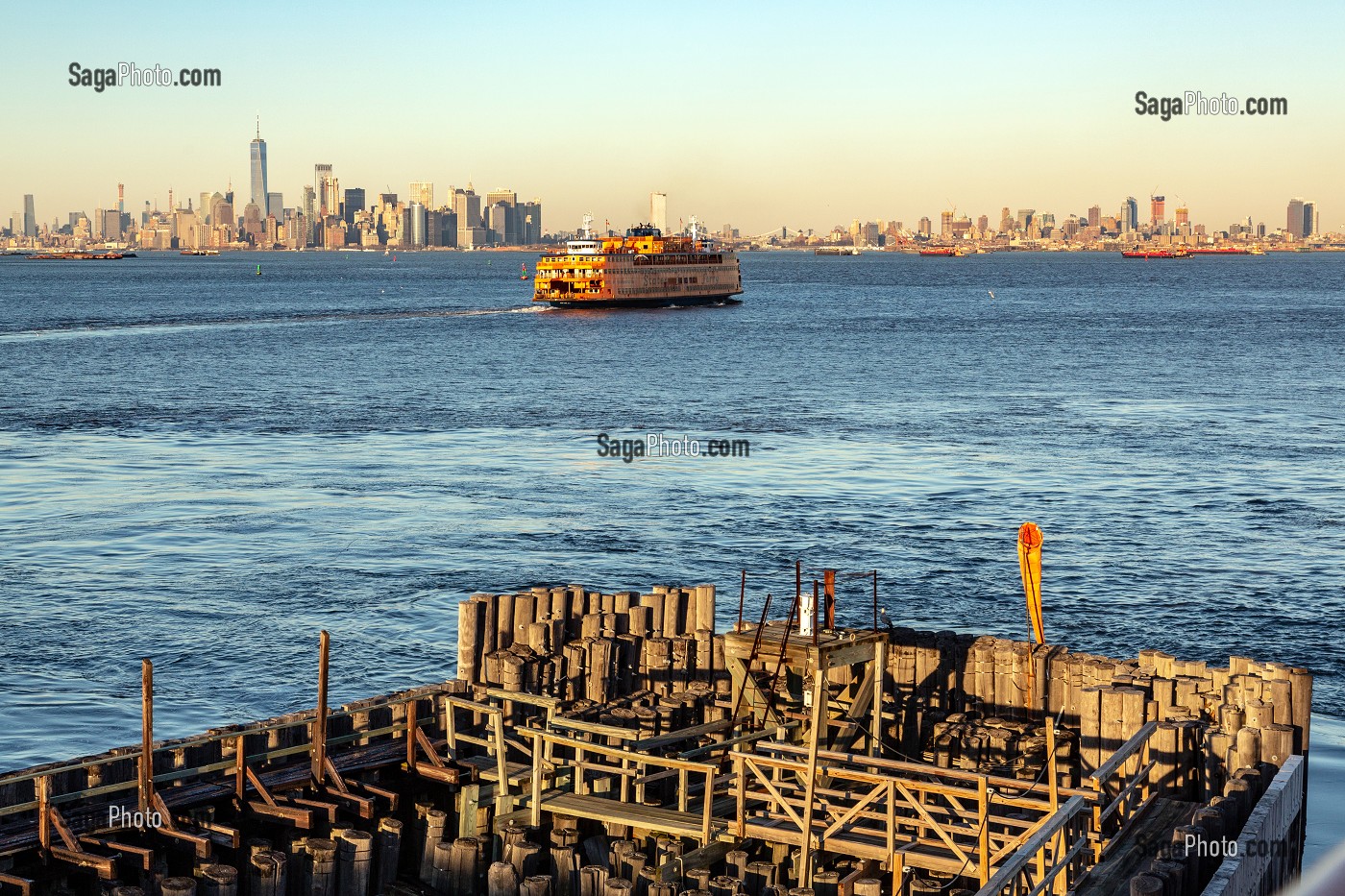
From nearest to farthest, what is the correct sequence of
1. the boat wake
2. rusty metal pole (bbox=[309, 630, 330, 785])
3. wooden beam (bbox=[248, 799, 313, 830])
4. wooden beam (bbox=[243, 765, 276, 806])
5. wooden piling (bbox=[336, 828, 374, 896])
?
1. wooden piling (bbox=[336, 828, 374, 896])
2. wooden beam (bbox=[248, 799, 313, 830])
3. wooden beam (bbox=[243, 765, 276, 806])
4. rusty metal pole (bbox=[309, 630, 330, 785])
5. the boat wake

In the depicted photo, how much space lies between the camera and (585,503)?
44875 mm

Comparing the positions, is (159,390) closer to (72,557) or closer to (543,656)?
(72,557)

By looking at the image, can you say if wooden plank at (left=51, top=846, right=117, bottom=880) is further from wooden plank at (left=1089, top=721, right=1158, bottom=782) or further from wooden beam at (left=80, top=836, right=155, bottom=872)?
wooden plank at (left=1089, top=721, right=1158, bottom=782)

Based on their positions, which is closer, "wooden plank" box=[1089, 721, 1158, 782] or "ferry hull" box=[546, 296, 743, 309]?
"wooden plank" box=[1089, 721, 1158, 782]

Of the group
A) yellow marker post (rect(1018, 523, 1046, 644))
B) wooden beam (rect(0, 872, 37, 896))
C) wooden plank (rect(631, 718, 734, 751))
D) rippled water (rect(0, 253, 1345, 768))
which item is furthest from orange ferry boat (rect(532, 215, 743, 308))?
wooden beam (rect(0, 872, 37, 896))

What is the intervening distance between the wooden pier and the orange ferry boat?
142012mm

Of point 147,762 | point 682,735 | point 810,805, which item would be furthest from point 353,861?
point 810,805

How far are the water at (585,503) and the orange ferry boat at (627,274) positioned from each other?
203ft

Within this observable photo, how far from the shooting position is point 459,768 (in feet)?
56.7

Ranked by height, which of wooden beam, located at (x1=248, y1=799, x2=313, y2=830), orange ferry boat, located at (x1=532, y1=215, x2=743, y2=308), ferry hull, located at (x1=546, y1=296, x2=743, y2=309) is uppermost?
orange ferry boat, located at (x1=532, y1=215, x2=743, y2=308)

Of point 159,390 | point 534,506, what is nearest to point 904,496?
point 534,506

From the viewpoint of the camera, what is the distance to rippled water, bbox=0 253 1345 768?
29094 mm

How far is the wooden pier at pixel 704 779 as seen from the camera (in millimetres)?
14117

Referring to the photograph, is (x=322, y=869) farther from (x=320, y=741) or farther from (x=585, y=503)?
(x=585, y=503)
